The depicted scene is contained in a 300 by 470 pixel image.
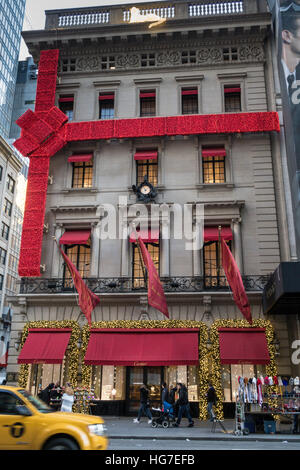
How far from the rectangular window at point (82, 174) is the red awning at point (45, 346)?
8749 millimetres

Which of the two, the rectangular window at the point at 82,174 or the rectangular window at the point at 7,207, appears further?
the rectangular window at the point at 7,207

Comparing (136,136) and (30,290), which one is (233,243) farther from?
(30,290)

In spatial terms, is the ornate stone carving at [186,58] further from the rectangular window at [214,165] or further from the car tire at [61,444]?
the car tire at [61,444]

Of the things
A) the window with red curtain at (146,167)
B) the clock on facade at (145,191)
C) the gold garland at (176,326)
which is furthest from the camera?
the window with red curtain at (146,167)

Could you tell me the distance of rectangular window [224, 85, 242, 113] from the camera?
88.2 feet

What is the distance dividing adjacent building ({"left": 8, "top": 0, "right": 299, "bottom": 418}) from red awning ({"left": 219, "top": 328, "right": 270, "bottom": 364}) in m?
0.07

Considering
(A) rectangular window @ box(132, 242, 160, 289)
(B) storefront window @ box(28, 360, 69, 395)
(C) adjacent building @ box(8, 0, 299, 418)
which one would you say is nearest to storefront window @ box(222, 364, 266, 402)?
(C) adjacent building @ box(8, 0, 299, 418)

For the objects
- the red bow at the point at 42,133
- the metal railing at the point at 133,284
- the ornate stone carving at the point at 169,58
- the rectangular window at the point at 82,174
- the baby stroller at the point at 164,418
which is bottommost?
the baby stroller at the point at 164,418

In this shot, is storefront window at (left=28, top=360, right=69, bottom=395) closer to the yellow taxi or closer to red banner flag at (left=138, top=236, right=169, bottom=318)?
red banner flag at (left=138, top=236, right=169, bottom=318)

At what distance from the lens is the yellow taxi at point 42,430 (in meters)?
8.27

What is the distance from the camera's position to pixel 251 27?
26.5 meters

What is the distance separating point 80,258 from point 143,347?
21.1 ft

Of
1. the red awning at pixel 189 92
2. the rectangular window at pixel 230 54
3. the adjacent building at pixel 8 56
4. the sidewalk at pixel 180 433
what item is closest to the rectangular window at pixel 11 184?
the adjacent building at pixel 8 56
